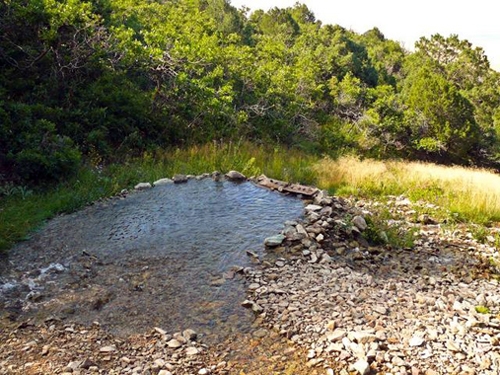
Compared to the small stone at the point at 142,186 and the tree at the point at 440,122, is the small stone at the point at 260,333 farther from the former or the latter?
the tree at the point at 440,122

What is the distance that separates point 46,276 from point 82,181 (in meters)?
3.11

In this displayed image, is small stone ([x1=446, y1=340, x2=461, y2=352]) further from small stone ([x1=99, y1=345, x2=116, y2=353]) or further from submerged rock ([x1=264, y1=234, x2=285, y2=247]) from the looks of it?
small stone ([x1=99, y1=345, x2=116, y2=353])

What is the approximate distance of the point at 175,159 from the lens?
31.4 ft

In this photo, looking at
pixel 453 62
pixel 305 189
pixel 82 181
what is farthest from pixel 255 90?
pixel 453 62

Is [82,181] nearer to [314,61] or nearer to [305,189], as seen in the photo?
[305,189]

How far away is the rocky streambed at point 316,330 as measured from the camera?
139 inches

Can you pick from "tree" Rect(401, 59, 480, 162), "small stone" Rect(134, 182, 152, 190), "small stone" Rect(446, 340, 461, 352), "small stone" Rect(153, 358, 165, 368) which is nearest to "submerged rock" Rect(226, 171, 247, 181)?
"small stone" Rect(134, 182, 152, 190)

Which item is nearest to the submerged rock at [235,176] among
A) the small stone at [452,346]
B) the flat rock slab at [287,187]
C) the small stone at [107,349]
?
the flat rock slab at [287,187]

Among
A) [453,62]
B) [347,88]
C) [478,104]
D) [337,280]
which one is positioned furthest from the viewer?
[453,62]

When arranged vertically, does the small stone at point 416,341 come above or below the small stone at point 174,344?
above

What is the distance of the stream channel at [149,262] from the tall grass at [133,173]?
30cm

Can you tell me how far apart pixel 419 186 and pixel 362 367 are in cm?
706

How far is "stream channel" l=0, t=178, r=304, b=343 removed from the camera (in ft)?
14.0

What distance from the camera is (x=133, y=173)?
8.43m
